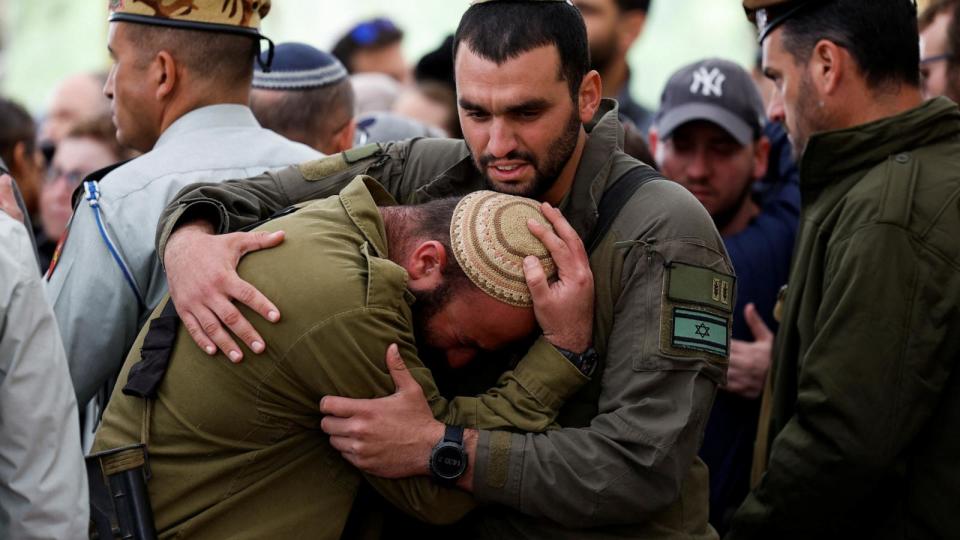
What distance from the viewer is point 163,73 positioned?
12.6 ft

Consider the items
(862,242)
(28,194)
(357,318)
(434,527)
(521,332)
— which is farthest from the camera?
(28,194)

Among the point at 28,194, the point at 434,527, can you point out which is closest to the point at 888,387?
the point at 434,527

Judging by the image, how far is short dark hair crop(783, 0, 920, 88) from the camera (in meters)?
3.66

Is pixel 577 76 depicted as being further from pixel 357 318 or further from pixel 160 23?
pixel 160 23

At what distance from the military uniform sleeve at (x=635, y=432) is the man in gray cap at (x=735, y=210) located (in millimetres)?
1660

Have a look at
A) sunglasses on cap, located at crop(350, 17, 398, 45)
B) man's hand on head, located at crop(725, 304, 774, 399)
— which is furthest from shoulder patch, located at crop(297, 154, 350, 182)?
sunglasses on cap, located at crop(350, 17, 398, 45)

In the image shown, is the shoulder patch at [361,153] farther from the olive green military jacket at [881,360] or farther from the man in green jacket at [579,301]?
the olive green military jacket at [881,360]

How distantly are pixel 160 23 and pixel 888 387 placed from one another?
100 inches

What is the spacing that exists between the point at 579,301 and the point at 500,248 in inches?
9.4

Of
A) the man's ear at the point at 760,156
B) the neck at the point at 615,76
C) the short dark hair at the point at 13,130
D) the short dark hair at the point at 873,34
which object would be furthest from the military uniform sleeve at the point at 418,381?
the neck at the point at 615,76

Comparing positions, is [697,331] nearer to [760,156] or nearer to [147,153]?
[147,153]

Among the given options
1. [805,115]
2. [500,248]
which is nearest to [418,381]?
[500,248]

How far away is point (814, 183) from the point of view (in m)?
3.78

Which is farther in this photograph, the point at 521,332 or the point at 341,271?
the point at 521,332
